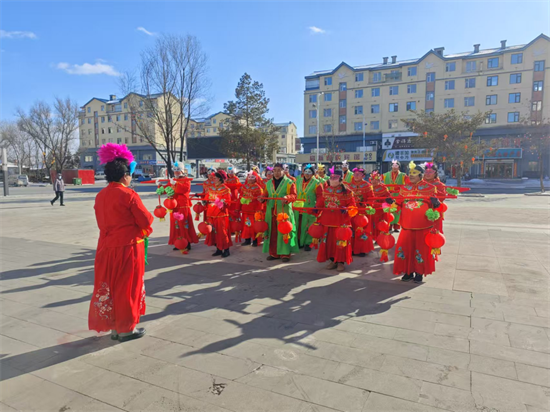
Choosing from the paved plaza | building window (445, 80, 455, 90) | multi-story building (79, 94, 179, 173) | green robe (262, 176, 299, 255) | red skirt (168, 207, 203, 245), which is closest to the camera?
the paved plaza

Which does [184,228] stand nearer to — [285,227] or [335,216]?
[285,227]

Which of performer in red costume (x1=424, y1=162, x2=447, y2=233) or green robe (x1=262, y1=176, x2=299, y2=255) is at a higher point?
performer in red costume (x1=424, y1=162, x2=447, y2=233)

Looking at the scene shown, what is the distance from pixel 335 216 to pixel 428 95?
133ft

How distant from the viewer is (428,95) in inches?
1587

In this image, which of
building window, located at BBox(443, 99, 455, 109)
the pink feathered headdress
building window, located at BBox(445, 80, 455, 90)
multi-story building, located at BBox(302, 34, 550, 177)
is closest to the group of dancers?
the pink feathered headdress

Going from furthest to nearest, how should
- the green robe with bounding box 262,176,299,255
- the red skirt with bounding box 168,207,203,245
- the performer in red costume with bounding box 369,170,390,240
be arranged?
the performer in red costume with bounding box 369,170,390,240 < the red skirt with bounding box 168,207,203,245 < the green robe with bounding box 262,176,299,255

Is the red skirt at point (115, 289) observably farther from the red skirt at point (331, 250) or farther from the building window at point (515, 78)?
the building window at point (515, 78)

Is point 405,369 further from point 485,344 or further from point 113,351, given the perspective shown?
point 113,351

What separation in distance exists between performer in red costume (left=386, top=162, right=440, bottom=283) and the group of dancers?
0.5 inches

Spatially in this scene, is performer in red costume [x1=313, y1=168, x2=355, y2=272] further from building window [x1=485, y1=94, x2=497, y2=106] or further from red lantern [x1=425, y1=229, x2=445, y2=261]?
building window [x1=485, y1=94, x2=497, y2=106]

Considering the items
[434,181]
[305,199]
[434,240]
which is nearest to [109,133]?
[305,199]

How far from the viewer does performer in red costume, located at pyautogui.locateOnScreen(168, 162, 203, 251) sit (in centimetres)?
715

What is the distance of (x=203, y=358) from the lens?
10.4ft

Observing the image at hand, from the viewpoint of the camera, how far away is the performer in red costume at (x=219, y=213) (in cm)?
689
